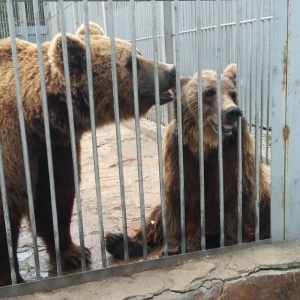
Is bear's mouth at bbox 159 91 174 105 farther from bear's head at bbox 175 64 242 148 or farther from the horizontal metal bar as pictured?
the horizontal metal bar

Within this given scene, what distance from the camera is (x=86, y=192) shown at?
17.2ft

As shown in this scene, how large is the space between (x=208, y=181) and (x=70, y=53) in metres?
1.30

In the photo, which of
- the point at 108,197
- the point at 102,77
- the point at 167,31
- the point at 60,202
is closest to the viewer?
the point at 102,77

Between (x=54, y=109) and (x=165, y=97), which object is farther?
(x=165, y=97)

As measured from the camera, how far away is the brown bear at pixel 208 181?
10.8 feet

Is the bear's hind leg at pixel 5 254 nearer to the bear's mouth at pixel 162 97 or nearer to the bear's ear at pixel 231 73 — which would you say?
the bear's mouth at pixel 162 97

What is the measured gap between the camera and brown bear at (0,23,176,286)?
107 inches

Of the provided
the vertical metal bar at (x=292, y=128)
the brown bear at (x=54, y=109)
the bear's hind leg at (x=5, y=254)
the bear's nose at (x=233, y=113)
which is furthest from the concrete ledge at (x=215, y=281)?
the bear's nose at (x=233, y=113)

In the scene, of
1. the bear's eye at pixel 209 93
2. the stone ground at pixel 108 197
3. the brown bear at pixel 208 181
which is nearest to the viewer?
the brown bear at pixel 208 181

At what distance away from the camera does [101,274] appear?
8.91 feet

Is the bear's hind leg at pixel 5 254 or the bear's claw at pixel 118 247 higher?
the bear's hind leg at pixel 5 254

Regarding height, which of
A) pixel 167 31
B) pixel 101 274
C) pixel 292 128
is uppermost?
pixel 167 31

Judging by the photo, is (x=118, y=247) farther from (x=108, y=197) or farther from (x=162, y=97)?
(x=108, y=197)

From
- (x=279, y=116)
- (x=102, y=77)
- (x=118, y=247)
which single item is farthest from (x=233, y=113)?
(x=118, y=247)
